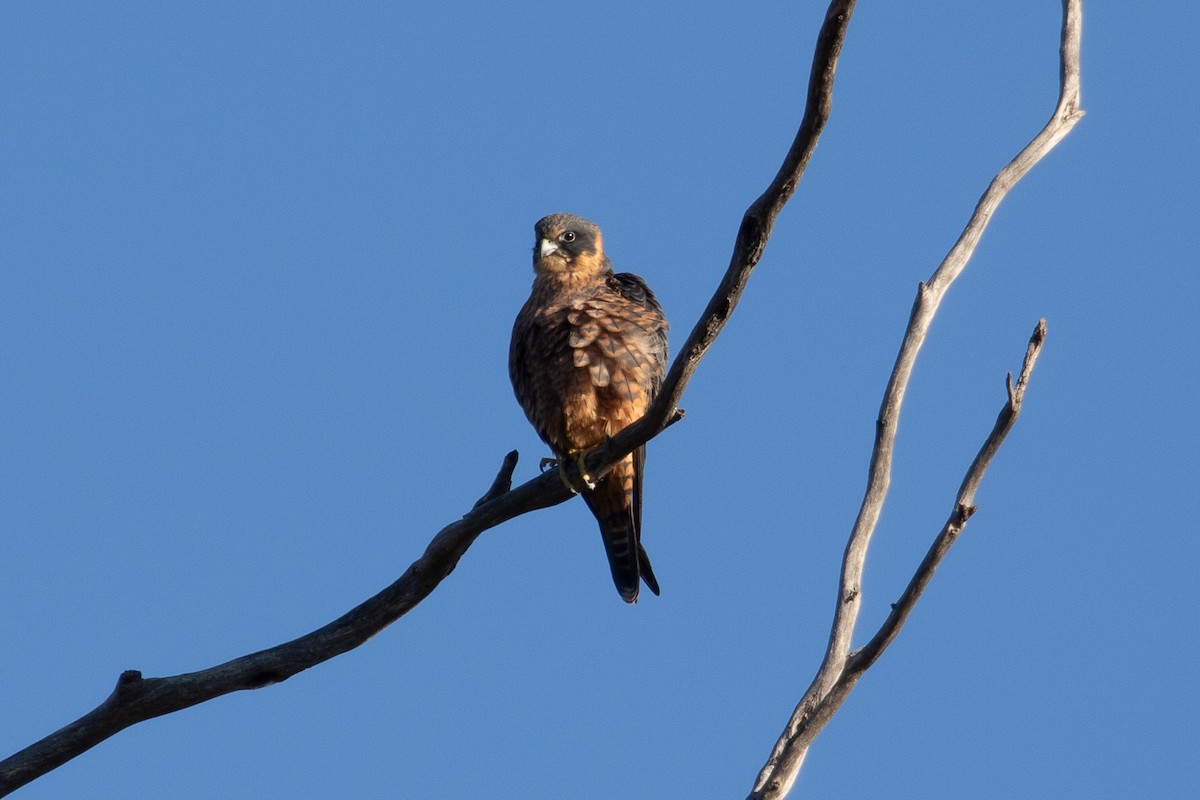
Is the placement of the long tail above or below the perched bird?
below

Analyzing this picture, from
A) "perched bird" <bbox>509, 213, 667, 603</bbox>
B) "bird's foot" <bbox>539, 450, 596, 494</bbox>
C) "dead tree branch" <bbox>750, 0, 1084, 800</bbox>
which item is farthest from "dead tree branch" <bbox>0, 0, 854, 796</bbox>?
"dead tree branch" <bbox>750, 0, 1084, 800</bbox>

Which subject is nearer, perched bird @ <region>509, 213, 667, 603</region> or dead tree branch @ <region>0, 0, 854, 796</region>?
dead tree branch @ <region>0, 0, 854, 796</region>

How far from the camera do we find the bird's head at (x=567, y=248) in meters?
5.40

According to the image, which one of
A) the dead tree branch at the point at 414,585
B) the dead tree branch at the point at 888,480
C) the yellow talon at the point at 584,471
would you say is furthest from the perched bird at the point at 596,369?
the dead tree branch at the point at 888,480

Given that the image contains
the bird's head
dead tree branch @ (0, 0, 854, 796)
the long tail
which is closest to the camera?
dead tree branch @ (0, 0, 854, 796)

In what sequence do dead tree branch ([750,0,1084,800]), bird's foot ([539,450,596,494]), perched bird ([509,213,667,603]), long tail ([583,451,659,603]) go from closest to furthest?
dead tree branch ([750,0,1084,800])
bird's foot ([539,450,596,494])
perched bird ([509,213,667,603])
long tail ([583,451,659,603])

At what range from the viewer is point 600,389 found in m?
4.79

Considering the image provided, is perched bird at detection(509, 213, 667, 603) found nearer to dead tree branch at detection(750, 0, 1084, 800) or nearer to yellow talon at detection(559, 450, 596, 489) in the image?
yellow talon at detection(559, 450, 596, 489)

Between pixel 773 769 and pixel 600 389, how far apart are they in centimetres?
160

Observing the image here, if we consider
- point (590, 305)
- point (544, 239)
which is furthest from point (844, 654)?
point (544, 239)

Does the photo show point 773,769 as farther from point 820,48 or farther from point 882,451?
point 820,48

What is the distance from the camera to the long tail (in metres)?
5.14

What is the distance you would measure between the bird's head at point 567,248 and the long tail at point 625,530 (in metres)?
0.82

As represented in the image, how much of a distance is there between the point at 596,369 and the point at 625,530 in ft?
2.42
